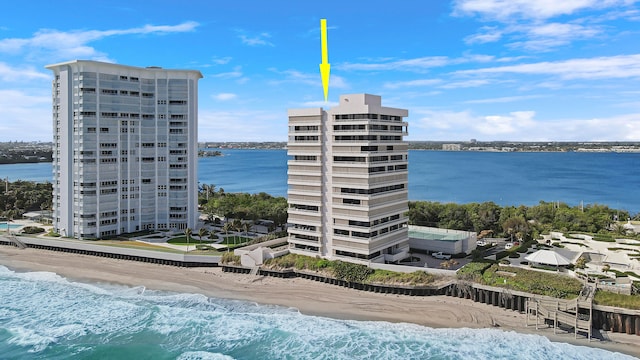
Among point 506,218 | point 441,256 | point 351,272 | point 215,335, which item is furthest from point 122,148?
point 506,218

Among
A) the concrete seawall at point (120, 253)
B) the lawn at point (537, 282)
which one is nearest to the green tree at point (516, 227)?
the lawn at point (537, 282)

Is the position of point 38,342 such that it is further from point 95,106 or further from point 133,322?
point 95,106

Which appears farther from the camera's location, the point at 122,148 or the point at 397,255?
the point at 122,148

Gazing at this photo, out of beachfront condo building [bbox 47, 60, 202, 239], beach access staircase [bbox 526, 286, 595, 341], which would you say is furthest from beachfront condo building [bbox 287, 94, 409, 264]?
beachfront condo building [bbox 47, 60, 202, 239]

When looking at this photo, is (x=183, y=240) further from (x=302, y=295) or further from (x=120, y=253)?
(x=302, y=295)

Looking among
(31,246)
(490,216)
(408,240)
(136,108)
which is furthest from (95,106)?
(490,216)
